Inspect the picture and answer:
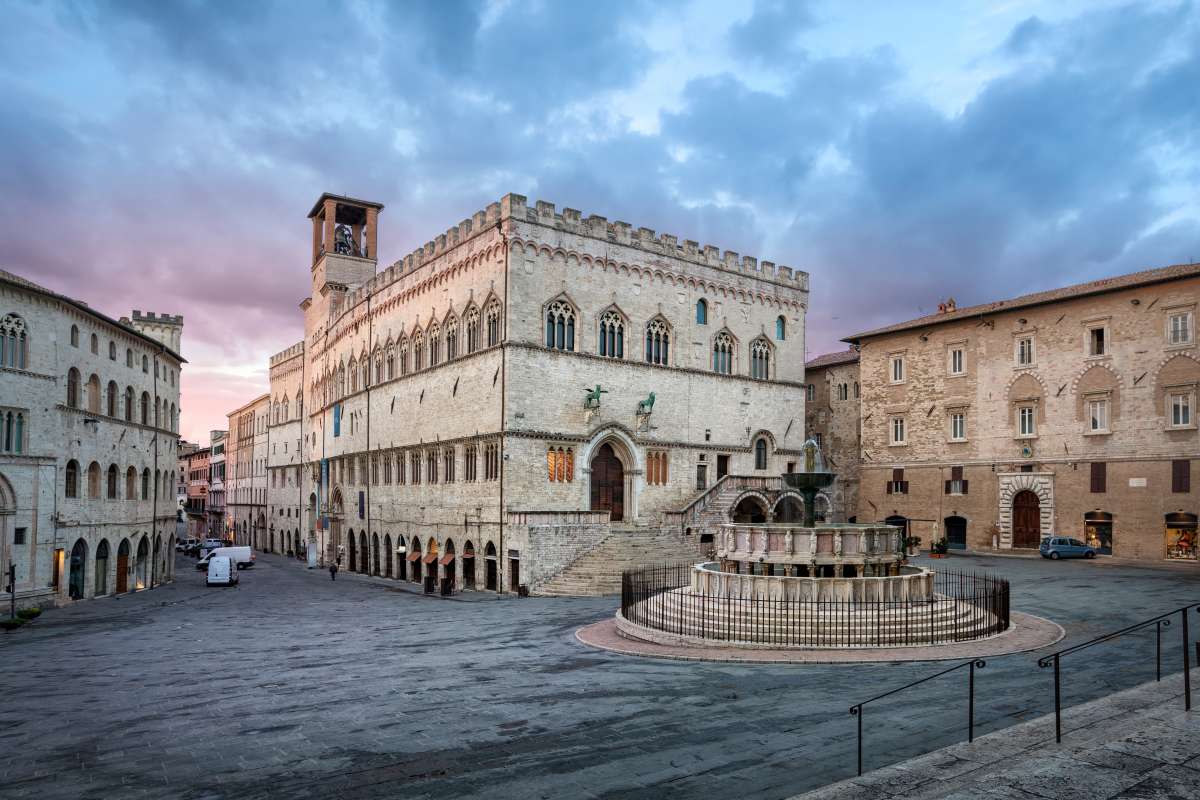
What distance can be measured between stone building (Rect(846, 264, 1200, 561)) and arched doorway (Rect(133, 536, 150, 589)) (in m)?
39.7

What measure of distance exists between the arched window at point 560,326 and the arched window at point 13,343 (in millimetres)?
20415

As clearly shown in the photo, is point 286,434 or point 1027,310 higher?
point 1027,310

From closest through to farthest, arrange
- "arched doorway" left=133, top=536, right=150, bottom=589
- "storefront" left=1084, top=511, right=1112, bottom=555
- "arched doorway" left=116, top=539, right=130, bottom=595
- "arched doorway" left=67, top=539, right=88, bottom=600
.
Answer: "arched doorway" left=67, top=539, right=88, bottom=600 < "arched doorway" left=116, top=539, right=130, bottom=595 < "storefront" left=1084, top=511, right=1112, bottom=555 < "arched doorway" left=133, top=536, right=150, bottom=589

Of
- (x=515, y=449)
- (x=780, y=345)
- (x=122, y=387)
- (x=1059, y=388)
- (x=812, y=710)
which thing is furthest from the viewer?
(x=780, y=345)

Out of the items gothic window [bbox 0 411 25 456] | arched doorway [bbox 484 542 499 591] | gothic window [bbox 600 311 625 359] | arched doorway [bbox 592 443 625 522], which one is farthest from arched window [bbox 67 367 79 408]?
gothic window [bbox 600 311 625 359]

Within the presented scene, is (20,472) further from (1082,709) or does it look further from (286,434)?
(286,434)

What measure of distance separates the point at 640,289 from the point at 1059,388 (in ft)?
70.3

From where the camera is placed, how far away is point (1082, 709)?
468 inches

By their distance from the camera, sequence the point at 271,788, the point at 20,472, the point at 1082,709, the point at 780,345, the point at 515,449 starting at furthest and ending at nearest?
the point at 780,345, the point at 515,449, the point at 20,472, the point at 1082,709, the point at 271,788

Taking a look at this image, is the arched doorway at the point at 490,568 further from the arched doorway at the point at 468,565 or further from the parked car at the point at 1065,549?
the parked car at the point at 1065,549

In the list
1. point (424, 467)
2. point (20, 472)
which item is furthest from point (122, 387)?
point (424, 467)

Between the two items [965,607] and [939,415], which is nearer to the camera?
[965,607]

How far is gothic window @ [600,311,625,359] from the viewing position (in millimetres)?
41375

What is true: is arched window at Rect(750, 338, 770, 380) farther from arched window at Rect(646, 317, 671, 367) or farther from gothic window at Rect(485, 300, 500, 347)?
gothic window at Rect(485, 300, 500, 347)
